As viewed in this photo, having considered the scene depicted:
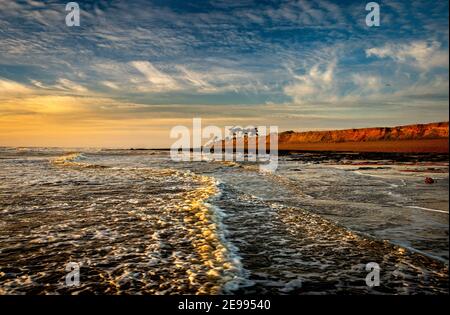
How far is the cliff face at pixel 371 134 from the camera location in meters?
77.7

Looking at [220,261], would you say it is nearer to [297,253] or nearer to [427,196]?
[297,253]

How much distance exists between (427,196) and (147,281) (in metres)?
12.1

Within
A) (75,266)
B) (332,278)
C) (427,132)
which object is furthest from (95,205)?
(427,132)

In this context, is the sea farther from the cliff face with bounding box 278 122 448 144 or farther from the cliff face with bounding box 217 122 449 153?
the cliff face with bounding box 278 122 448 144

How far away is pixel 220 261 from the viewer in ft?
21.7

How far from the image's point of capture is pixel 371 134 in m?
95.0

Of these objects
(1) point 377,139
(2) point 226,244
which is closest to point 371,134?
(1) point 377,139

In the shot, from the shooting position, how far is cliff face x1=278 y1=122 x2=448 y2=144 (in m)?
77.7

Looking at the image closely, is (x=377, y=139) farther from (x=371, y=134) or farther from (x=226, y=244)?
(x=226, y=244)

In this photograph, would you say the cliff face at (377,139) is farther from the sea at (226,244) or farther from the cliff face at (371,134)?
the sea at (226,244)

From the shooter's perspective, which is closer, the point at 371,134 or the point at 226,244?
the point at 226,244

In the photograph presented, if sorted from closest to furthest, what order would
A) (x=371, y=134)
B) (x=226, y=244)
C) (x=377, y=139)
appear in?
(x=226, y=244) → (x=377, y=139) → (x=371, y=134)

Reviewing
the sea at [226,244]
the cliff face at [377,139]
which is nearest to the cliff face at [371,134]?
the cliff face at [377,139]

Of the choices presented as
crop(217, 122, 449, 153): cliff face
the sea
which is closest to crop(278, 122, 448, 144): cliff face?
crop(217, 122, 449, 153): cliff face
